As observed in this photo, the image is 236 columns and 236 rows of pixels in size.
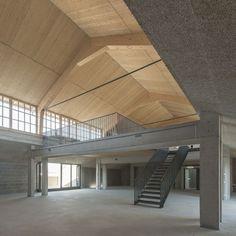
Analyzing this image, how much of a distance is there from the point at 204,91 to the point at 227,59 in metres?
1.70

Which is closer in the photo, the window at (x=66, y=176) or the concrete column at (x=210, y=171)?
the concrete column at (x=210, y=171)

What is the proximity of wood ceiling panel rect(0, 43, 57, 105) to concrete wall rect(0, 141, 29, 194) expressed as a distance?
124 inches

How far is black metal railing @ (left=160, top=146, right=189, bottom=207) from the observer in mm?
10078

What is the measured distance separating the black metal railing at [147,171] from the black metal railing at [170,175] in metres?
0.93

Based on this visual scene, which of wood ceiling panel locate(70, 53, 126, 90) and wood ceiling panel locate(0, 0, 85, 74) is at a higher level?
wood ceiling panel locate(0, 0, 85, 74)

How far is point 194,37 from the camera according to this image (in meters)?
2.88

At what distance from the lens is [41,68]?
13109mm

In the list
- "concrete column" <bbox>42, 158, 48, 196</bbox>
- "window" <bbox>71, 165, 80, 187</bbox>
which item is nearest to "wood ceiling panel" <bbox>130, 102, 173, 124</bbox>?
Answer: "window" <bbox>71, 165, 80, 187</bbox>

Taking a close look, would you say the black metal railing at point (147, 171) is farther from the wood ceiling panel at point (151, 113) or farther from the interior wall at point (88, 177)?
the interior wall at point (88, 177)

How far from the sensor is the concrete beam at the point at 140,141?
790 cm

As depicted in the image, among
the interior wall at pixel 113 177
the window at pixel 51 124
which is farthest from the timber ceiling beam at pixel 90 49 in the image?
the interior wall at pixel 113 177

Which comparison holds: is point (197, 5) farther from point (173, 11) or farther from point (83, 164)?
point (83, 164)

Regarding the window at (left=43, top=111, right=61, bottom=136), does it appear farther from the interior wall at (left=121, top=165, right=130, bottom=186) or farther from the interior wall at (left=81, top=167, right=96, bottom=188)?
the interior wall at (left=121, top=165, right=130, bottom=186)

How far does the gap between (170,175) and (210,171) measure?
422 centimetres
